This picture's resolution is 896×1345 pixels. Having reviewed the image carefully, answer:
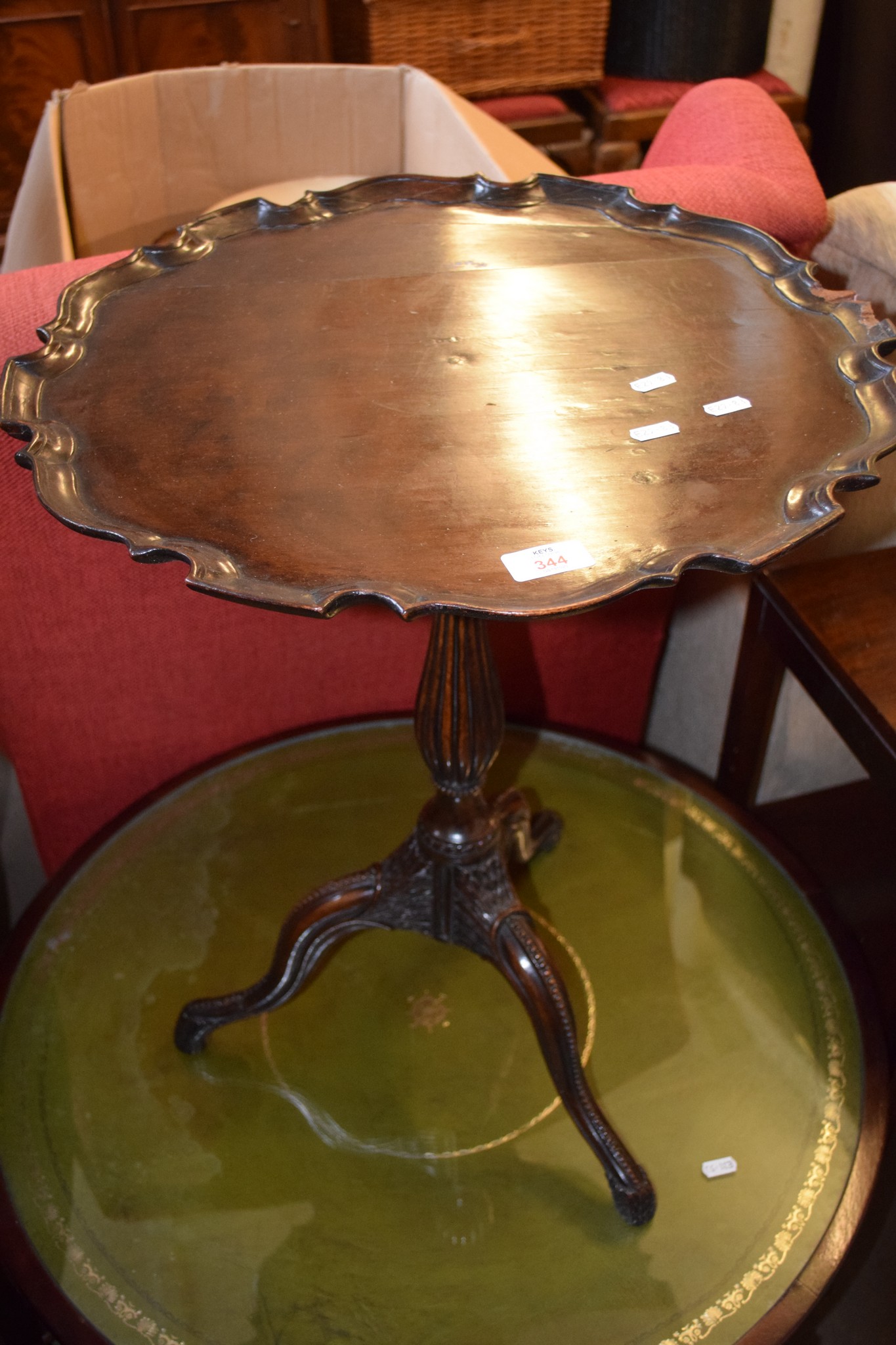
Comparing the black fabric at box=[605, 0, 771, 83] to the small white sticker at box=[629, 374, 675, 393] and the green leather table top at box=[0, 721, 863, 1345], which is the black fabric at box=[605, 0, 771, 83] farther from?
the small white sticker at box=[629, 374, 675, 393]

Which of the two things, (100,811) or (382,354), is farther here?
(100,811)

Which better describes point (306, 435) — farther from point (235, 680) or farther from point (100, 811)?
point (100, 811)

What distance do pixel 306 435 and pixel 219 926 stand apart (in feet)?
A: 2.21

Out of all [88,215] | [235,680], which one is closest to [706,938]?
[235,680]

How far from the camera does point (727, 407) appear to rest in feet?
2.69

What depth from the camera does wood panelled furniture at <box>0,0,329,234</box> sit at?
2.55 metres

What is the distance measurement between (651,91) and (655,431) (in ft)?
8.24

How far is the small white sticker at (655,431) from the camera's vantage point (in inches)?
31.2

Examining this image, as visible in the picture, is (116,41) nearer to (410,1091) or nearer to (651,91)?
(651,91)

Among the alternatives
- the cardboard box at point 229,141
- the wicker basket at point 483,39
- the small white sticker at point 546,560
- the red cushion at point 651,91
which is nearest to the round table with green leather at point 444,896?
the small white sticker at point 546,560

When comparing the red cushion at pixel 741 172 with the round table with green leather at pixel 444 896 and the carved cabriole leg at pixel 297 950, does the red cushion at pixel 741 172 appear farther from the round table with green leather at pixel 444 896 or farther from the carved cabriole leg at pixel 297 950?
the carved cabriole leg at pixel 297 950

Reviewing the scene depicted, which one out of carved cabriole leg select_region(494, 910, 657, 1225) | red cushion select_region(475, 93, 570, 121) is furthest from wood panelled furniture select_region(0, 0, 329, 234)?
carved cabriole leg select_region(494, 910, 657, 1225)

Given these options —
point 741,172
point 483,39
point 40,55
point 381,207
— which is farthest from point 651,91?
point 381,207

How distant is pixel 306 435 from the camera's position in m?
0.81
